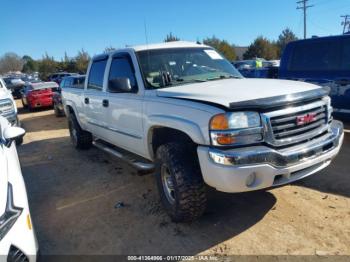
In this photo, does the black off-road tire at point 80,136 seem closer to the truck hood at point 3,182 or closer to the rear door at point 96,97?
the rear door at point 96,97

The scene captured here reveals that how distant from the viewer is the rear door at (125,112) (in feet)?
13.8

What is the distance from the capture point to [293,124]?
3.21 metres

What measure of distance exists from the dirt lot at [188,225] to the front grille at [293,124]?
0.95m

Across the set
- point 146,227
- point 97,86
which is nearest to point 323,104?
point 146,227

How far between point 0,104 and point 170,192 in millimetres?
6152

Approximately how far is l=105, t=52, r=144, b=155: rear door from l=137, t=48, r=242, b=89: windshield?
220mm

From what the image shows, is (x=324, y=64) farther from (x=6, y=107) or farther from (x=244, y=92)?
(x=6, y=107)

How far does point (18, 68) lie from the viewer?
99812mm

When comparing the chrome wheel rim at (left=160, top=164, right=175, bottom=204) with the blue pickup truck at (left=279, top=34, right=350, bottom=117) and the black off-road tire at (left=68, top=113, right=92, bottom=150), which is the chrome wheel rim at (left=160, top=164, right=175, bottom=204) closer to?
the black off-road tire at (left=68, top=113, right=92, bottom=150)

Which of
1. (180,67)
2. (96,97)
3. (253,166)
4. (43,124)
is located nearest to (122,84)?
(180,67)

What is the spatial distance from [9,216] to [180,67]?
8.75 feet

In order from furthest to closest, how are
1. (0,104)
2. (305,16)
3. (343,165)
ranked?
(305,16) < (0,104) < (343,165)

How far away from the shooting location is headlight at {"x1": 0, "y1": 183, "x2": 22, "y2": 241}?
2.47 metres

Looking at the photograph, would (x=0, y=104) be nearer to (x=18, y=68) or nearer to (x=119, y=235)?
(x=119, y=235)
